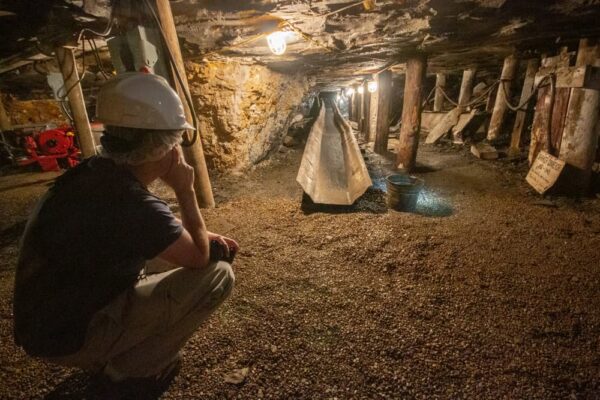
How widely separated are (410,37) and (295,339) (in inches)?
186

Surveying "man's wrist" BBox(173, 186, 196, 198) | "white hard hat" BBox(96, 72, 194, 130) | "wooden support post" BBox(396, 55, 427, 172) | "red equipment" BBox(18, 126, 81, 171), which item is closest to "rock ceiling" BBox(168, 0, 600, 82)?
"wooden support post" BBox(396, 55, 427, 172)

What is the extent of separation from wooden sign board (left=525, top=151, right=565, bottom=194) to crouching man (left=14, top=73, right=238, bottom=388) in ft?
18.3

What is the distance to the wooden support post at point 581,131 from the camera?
4379mm

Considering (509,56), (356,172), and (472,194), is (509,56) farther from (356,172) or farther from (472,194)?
(356,172)

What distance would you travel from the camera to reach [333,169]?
5.78 metres

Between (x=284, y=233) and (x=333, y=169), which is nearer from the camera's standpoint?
(x=284, y=233)

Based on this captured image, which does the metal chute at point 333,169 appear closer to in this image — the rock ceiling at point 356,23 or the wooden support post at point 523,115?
the rock ceiling at point 356,23

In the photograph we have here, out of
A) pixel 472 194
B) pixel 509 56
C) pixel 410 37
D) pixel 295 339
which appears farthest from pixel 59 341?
pixel 509 56

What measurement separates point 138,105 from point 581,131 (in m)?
6.14

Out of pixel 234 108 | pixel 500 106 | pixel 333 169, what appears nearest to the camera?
pixel 333 169

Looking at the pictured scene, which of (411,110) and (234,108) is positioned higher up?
(234,108)

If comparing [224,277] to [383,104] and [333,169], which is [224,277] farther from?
[383,104]

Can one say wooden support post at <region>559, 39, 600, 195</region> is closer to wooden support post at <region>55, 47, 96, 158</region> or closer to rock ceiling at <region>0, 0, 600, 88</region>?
rock ceiling at <region>0, 0, 600, 88</region>

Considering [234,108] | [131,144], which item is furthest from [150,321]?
[234,108]
